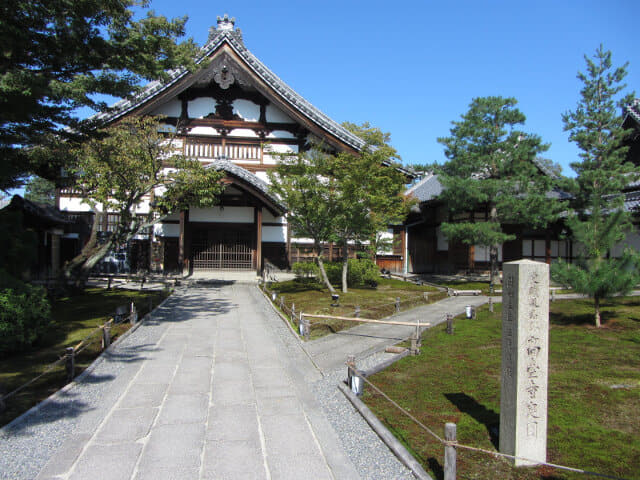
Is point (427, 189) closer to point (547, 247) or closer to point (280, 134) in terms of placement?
point (547, 247)

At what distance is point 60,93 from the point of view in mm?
9258

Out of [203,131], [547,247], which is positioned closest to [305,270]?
[203,131]

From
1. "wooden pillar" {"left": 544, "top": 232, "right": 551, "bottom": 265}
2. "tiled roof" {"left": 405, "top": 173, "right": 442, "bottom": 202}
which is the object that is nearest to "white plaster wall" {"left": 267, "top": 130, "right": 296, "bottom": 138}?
"tiled roof" {"left": 405, "top": 173, "right": 442, "bottom": 202}

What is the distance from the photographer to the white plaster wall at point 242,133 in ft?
77.6

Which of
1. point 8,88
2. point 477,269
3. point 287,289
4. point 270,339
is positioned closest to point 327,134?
point 287,289

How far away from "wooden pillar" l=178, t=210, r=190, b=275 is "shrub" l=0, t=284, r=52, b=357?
1264cm

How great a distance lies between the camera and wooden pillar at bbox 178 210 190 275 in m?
22.1

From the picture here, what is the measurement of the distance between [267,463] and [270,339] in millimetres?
6014

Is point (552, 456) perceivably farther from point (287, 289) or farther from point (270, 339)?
point (287, 289)

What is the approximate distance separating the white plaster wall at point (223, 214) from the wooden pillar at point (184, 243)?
1.57 ft

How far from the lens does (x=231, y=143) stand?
928 inches

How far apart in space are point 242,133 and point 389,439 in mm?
20629

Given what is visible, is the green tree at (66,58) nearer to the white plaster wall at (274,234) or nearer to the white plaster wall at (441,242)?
the white plaster wall at (274,234)

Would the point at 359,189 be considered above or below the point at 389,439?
above
